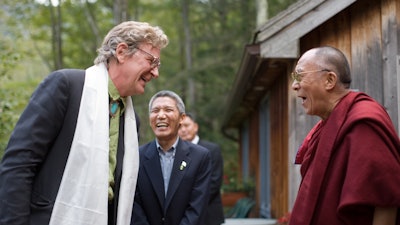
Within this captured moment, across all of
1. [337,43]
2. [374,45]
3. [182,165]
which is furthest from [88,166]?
[337,43]

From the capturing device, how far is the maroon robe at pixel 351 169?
2.93 metres

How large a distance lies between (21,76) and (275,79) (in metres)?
28.1

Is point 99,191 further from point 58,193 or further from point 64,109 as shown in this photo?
point 64,109

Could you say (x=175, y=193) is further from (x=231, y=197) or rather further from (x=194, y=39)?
(x=194, y=39)

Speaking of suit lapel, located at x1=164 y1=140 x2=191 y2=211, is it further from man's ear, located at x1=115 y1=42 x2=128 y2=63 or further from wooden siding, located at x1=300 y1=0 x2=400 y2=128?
wooden siding, located at x1=300 y1=0 x2=400 y2=128

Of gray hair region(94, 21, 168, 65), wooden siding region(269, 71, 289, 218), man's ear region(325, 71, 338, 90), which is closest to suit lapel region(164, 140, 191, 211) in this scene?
gray hair region(94, 21, 168, 65)

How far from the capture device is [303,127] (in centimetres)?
712

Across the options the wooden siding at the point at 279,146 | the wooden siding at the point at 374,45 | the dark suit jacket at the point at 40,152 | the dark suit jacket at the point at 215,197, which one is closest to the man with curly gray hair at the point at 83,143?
the dark suit jacket at the point at 40,152

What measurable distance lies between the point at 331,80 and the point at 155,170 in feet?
7.37

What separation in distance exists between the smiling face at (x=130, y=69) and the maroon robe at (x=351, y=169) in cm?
112

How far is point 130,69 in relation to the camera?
3.66m

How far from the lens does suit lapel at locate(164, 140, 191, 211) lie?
16.7 ft

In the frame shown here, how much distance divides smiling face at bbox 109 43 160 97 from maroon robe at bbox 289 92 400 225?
112cm

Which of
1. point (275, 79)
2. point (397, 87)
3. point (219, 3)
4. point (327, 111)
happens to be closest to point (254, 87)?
point (275, 79)
